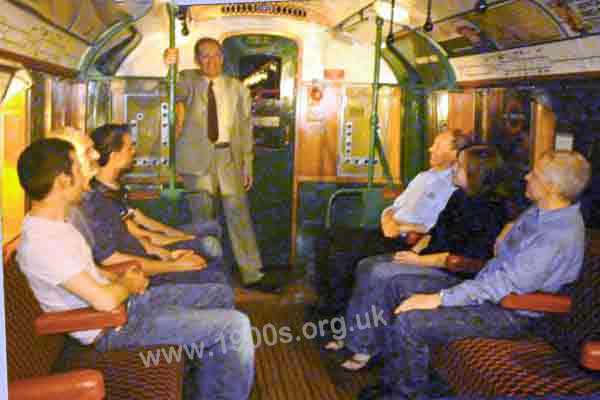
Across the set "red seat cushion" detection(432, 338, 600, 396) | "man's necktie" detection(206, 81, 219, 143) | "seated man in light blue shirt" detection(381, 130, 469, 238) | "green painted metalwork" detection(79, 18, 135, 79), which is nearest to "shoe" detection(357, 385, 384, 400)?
"red seat cushion" detection(432, 338, 600, 396)

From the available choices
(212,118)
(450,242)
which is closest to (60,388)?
(212,118)

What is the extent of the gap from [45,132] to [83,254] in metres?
0.55

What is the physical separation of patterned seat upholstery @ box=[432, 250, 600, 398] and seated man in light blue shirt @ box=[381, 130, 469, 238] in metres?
0.81

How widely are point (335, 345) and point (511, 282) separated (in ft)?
3.29

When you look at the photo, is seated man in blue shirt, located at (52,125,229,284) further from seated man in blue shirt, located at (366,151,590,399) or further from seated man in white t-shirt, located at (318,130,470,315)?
seated man in blue shirt, located at (366,151,590,399)

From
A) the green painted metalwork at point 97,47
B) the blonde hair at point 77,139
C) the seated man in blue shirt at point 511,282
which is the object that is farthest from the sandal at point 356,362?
the green painted metalwork at point 97,47

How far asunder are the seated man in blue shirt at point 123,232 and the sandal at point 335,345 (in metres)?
0.58

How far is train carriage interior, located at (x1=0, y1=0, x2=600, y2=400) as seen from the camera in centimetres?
226

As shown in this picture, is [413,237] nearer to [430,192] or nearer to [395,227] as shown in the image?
[395,227]

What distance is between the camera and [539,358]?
6.99 ft

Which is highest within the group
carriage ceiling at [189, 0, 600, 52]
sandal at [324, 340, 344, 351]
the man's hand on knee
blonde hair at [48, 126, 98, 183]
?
carriage ceiling at [189, 0, 600, 52]

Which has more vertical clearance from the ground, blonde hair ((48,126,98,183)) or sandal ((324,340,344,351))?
blonde hair ((48,126,98,183))

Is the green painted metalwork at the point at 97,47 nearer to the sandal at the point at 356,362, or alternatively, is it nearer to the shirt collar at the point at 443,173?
the shirt collar at the point at 443,173

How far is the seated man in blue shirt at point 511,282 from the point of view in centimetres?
221
